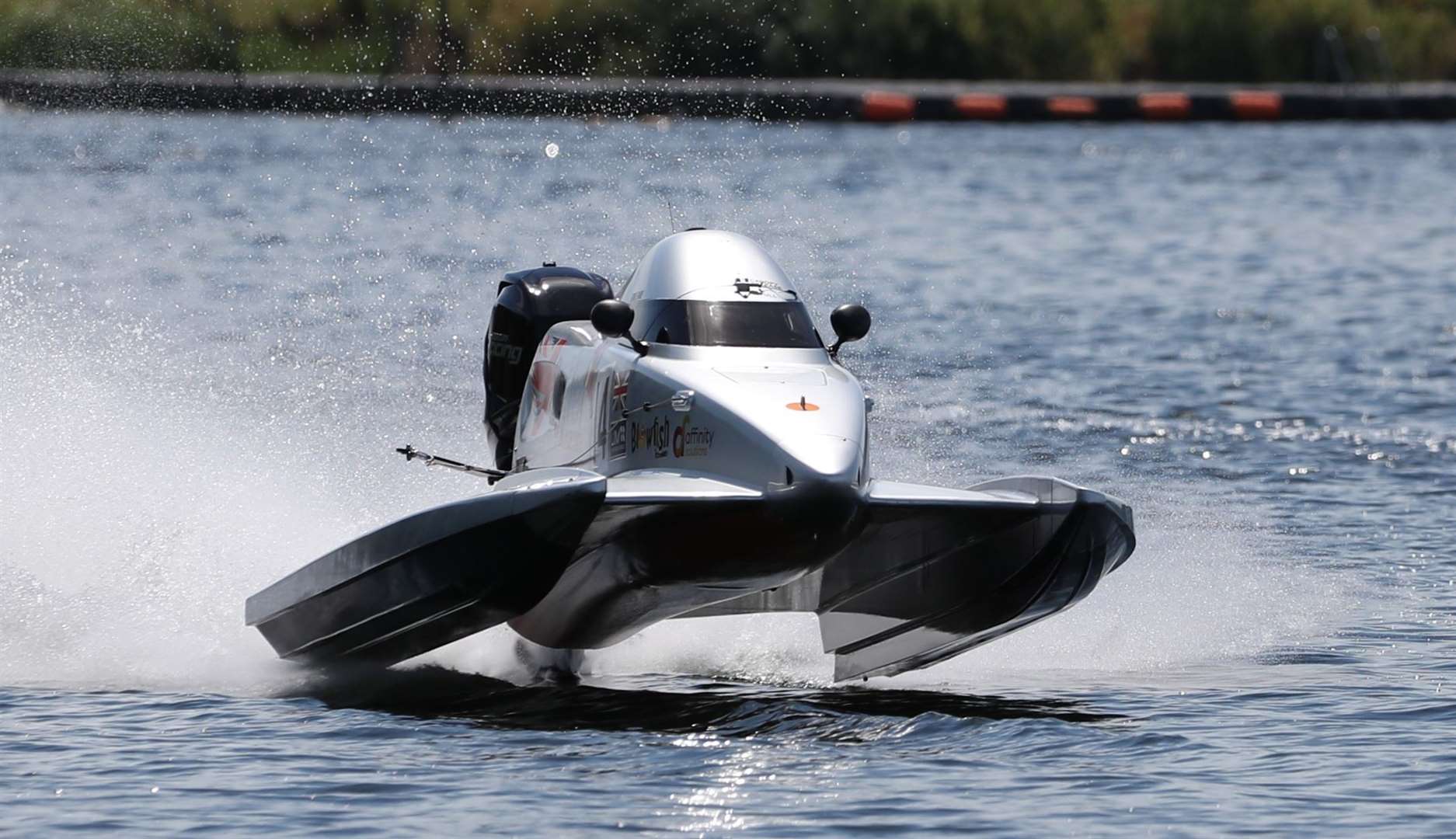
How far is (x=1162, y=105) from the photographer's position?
181 feet

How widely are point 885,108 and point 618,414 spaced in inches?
1738

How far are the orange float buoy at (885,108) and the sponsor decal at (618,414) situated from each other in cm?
4399

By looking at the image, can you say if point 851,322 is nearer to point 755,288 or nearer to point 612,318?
point 755,288

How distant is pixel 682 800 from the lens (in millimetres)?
8648

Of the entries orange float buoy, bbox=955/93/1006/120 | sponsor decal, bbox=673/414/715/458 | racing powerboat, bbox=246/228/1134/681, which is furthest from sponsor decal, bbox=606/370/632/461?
orange float buoy, bbox=955/93/1006/120

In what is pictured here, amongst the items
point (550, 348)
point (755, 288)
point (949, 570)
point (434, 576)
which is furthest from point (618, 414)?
point (949, 570)

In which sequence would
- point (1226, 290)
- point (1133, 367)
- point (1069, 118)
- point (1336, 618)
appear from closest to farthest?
point (1336, 618) < point (1133, 367) < point (1226, 290) < point (1069, 118)

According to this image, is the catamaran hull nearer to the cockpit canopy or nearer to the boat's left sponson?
the boat's left sponson

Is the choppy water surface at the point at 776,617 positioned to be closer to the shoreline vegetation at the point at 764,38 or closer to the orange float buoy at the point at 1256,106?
the shoreline vegetation at the point at 764,38

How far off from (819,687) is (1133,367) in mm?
12294

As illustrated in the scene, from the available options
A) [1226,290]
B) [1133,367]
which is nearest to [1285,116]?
[1226,290]

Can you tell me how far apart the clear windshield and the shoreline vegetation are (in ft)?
99.0

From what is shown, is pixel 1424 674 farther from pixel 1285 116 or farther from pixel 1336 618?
pixel 1285 116

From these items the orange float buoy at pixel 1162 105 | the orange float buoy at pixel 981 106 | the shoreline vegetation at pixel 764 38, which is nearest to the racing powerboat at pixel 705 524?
the shoreline vegetation at pixel 764 38
